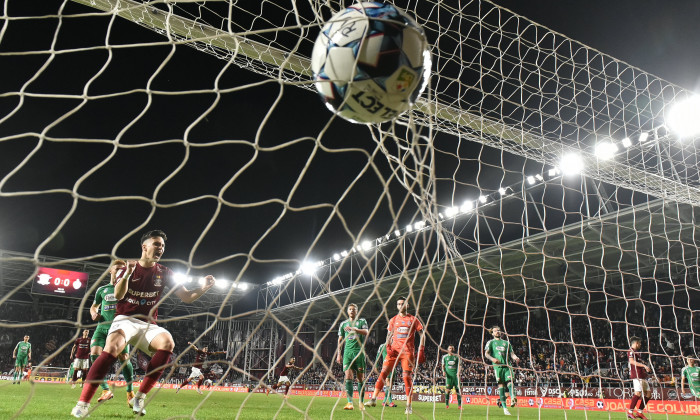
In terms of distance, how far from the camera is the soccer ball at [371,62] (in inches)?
103

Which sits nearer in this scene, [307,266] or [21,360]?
[307,266]

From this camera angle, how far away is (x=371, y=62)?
2594 mm

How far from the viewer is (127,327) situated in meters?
3.79

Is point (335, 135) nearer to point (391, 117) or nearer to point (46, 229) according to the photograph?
point (391, 117)

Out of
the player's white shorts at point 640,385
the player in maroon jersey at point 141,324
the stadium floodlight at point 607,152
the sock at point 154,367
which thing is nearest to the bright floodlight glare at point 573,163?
the stadium floodlight at point 607,152

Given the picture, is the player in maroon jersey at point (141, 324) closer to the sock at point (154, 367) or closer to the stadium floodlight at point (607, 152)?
the sock at point (154, 367)

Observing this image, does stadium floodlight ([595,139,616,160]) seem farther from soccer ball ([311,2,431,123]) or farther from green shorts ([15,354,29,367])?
green shorts ([15,354,29,367])

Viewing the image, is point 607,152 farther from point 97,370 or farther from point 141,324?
point 97,370

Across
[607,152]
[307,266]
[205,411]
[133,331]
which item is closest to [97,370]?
[133,331]

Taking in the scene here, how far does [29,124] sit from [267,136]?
7.53m

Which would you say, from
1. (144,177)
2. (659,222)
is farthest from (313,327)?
(659,222)

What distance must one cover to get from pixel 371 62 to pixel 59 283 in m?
24.6

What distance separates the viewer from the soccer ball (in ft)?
8.54

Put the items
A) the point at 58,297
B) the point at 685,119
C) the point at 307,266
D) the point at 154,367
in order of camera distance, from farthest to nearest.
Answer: the point at 58,297 → the point at 685,119 → the point at 307,266 → the point at 154,367
